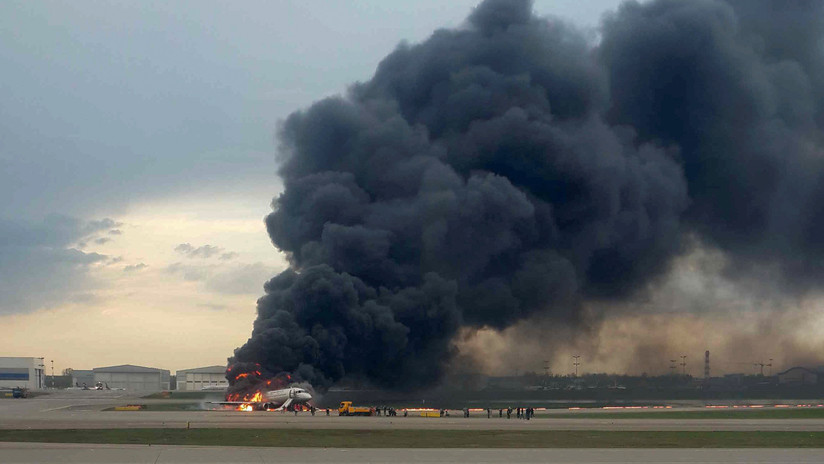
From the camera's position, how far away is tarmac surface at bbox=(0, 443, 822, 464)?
3372 cm

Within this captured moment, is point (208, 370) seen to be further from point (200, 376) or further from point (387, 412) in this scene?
point (387, 412)

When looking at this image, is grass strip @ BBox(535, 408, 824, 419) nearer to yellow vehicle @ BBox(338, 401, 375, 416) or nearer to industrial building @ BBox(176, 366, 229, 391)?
yellow vehicle @ BBox(338, 401, 375, 416)

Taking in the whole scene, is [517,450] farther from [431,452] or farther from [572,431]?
[572,431]

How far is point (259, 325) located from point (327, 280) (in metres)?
7.60

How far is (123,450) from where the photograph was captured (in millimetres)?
Result: 37406

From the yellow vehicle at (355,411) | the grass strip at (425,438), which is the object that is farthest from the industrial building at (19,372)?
the grass strip at (425,438)

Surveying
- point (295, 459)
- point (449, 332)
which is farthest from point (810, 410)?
point (295, 459)

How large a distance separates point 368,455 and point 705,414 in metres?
45.3

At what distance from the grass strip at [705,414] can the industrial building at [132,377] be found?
125 meters

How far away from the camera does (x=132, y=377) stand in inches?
7239

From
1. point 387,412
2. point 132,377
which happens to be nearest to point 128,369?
point 132,377

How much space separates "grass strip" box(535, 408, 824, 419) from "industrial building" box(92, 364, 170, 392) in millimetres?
124536

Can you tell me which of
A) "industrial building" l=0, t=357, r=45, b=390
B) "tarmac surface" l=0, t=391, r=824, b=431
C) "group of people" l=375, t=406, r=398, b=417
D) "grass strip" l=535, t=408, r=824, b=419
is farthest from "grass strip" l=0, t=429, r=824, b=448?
"industrial building" l=0, t=357, r=45, b=390

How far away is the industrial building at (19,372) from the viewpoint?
161 meters
